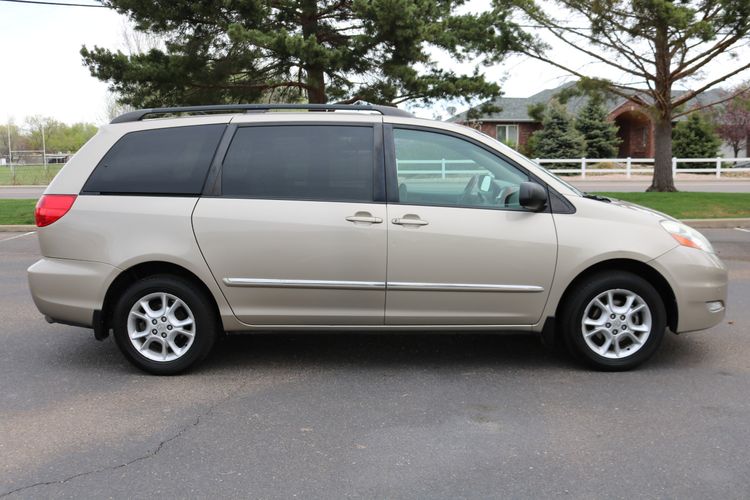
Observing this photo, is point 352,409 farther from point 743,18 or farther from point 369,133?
point 743,18

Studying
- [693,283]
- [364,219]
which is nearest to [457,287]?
[364,219]

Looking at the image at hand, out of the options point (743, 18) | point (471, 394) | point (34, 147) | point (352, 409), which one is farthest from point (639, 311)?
point (34, 147)

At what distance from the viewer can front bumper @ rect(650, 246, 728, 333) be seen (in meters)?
4.77

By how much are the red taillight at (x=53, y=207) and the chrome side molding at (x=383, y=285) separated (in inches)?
48.1

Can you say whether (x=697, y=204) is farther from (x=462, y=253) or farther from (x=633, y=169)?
(x=633, y=169)

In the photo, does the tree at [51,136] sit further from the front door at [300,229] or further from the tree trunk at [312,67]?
the front door at [300,229]

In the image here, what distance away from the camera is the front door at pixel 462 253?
468 centimetres

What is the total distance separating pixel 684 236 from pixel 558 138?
3535 centimetres

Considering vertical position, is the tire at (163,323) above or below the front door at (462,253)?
below

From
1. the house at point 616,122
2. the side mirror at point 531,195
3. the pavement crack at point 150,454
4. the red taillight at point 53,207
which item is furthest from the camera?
the house at point 616,122

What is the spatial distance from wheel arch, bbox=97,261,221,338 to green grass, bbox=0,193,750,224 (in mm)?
11811

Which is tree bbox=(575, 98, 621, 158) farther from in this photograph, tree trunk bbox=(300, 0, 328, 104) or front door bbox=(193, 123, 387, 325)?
front door bbox=(193, 123, 387, 325)

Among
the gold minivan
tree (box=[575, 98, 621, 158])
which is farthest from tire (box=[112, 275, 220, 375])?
tree (box=[575, 98, 621, 158])

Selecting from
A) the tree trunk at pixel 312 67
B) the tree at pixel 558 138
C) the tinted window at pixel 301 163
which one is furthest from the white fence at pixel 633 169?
the tinted window at pixel 301 163
